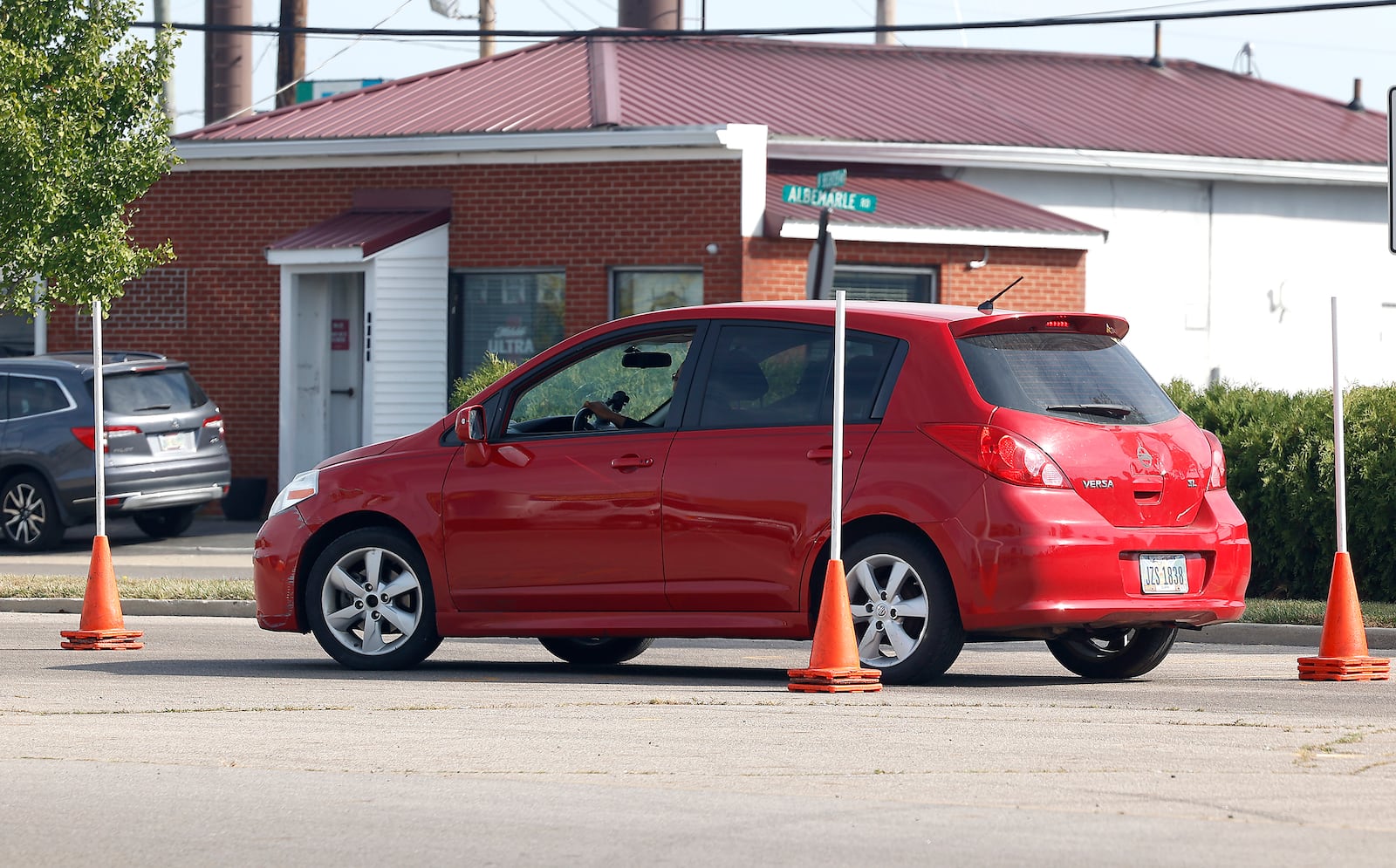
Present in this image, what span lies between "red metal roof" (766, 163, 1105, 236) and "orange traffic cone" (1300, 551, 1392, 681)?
12774 millimetres

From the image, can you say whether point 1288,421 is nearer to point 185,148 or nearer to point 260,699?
point 260,699

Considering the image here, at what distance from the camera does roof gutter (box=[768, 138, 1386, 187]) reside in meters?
24.5

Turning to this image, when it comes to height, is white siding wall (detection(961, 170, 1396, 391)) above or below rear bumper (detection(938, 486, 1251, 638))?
above

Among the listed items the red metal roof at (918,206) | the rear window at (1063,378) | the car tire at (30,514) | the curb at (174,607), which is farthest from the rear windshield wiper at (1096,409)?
the car tire at (30,514)

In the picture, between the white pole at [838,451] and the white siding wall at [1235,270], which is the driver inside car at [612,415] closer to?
the white pole at [838,451]

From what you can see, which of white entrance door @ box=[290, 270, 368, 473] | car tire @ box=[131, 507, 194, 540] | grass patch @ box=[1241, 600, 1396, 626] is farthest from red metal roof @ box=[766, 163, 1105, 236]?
grass patch @ box=[1241, 600, 1396, 626]

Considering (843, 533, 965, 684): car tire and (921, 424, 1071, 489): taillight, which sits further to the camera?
(843, 533, 965, 684): car tire

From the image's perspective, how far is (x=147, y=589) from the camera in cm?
1584

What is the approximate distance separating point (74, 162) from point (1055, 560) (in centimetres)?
1255

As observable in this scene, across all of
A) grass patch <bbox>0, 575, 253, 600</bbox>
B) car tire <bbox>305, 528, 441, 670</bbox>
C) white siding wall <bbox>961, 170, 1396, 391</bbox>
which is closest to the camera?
car tire <bbox>305, 528, 441, 670</bbox>

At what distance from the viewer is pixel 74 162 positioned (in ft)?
62.7

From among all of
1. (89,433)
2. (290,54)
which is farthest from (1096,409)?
(290,54)

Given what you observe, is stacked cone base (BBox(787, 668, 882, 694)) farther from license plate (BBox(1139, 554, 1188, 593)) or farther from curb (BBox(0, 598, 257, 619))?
curb (BBox(0, 598, 257, 619))

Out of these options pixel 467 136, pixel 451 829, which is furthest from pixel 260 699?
pixel 467 136
